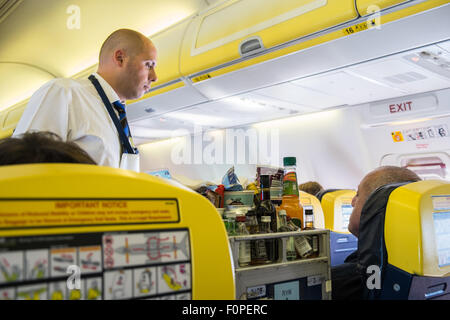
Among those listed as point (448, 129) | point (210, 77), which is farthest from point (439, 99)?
point (210, 77)

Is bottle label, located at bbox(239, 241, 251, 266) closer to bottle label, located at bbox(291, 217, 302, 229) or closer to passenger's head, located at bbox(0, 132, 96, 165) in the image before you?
bottle label, located at bbox(291, 217, 302, 229)

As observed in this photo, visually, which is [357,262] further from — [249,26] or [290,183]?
[249,26]

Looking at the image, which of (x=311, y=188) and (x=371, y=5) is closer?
(x=371, y=5)

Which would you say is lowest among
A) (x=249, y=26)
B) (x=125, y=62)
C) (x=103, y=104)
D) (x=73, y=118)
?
(x=73, y=118)

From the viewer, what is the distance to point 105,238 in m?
0.63

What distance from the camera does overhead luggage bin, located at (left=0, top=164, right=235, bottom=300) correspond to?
571 mm

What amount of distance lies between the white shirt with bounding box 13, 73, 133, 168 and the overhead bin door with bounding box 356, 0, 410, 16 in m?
1.76

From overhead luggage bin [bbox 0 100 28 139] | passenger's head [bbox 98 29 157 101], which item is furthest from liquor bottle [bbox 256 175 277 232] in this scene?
overhead luggage bin [bbox 0 100 28 139]

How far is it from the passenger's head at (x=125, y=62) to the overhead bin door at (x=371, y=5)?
1.42 m

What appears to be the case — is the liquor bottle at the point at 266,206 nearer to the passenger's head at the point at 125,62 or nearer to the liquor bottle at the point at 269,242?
the liquor bottle at the point at 269,242

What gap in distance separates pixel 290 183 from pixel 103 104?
114cm

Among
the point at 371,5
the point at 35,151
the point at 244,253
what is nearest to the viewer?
the point at 35,151

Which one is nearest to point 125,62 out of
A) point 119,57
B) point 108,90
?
point 119,57

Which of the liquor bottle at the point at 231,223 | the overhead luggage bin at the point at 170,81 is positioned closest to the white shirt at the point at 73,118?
the liquor bottle at the point at 231,223
